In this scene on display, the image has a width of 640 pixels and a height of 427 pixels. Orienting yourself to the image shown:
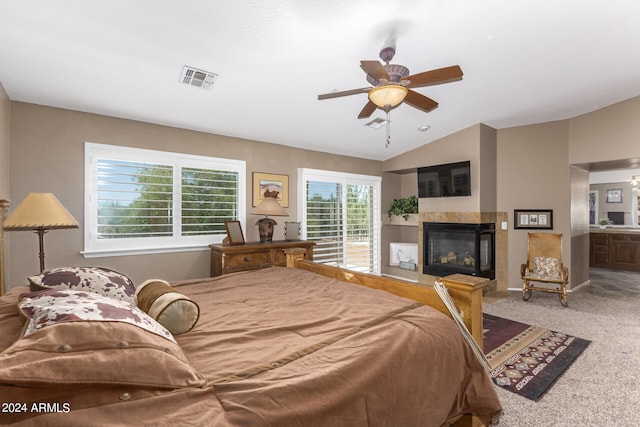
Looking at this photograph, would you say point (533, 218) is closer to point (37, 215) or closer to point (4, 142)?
point (37, 215)

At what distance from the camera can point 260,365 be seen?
110 centimetres

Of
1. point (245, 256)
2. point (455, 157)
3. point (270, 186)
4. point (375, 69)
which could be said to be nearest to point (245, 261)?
point (245, 256)

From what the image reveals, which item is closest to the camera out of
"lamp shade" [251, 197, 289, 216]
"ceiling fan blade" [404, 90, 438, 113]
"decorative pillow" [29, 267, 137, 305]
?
"decorative pillow" [29, 267, 137, 305]

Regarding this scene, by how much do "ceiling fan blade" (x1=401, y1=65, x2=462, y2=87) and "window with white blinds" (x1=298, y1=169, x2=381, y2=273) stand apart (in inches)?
115

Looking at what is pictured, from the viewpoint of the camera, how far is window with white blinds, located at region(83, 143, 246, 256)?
135 inches

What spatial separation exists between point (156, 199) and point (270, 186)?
1604 mm

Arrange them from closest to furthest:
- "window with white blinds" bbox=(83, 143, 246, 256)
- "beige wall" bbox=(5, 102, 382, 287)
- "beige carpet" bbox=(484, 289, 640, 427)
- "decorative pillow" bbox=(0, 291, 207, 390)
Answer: "decorative pillow" bbox=(0, 291, 207, 390) → "beige carpet" bbox=(484, 289, 640, 427) → "beige wall" bbox=(5, 102, 382, 287) → "window with white blinds" bbox=(83, 143, 246, 256)

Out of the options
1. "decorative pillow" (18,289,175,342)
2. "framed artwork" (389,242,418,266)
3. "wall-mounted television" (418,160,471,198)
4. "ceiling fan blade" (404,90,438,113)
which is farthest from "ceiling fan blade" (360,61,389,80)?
"framed artwork" (389,242,418,266)

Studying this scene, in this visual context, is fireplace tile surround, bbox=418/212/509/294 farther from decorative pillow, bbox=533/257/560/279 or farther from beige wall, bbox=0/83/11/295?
beige wall, bbox=0/83/11/295

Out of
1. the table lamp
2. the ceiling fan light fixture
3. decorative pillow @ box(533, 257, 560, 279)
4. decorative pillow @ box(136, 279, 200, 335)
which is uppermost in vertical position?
the ceiling fan light fixture

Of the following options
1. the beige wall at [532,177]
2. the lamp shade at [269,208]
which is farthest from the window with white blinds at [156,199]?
the beige wall at [532,177]

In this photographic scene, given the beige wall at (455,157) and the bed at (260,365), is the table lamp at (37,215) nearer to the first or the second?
the bed at (260,365)

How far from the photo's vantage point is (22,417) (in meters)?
0.68

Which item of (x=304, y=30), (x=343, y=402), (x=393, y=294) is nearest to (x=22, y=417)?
(x=343, y=402)
